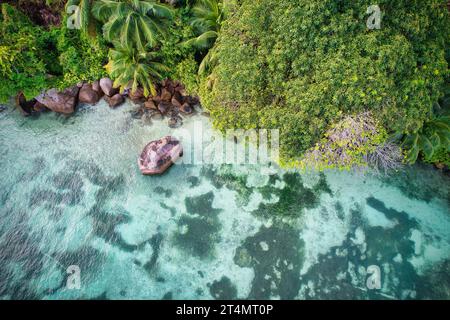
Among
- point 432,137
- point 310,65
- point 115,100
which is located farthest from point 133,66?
point 432,137

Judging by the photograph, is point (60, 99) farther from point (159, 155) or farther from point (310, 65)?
point (310, 65)

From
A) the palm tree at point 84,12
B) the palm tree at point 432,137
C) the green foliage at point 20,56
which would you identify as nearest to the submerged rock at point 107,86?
the green foliage at point 20,56

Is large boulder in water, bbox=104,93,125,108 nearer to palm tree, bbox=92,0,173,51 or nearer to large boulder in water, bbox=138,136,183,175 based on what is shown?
large boulder in water, bbox=138,136,183,175

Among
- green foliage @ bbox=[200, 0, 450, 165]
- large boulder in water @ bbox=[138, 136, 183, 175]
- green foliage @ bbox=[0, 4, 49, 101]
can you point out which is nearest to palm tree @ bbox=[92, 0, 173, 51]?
green foliage @ bbox=[200, 0, 450, 165]

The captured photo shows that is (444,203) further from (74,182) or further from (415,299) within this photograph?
(74,182)

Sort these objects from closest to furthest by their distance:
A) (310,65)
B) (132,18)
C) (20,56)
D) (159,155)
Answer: (310,65) → (132,18) → (159,155) → (20,56)

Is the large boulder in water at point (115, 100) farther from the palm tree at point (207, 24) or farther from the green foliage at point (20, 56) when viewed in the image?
the palm tree at point (207, 24)
